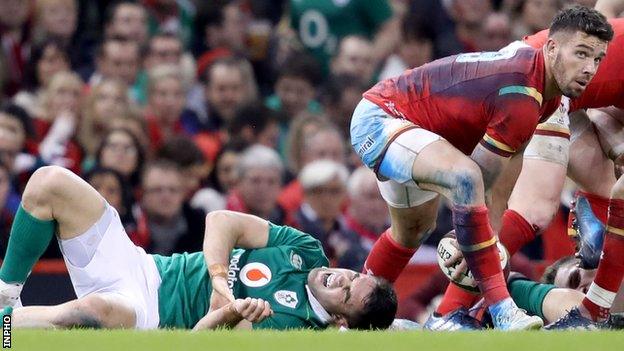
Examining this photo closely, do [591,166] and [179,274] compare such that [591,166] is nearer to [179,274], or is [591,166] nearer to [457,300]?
[457,300]

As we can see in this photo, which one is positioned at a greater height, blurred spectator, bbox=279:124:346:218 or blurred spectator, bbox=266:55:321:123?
blurred spectator, bbox=266:55:321:123

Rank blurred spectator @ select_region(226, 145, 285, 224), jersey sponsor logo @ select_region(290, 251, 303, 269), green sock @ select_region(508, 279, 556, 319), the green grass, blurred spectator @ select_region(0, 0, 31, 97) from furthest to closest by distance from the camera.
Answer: blurred spectator @ select_region(0, 0, 31, 97) → blurred spectator @ select_region(226, 145, 285, 224) → green sock @ select_region(508, 279, 556, 319) → jersey sponsor logo @ select_region(290, 251, 303, 269) → the green grass

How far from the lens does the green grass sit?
7617mm

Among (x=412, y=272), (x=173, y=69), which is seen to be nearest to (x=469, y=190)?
(x=412, y=272)

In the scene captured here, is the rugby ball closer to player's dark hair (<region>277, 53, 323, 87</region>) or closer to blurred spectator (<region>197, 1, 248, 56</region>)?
player's dark hair (<region>277, 53, 323, 87</region>)

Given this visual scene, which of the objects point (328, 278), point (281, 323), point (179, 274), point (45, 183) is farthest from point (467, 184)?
point (45, 183)

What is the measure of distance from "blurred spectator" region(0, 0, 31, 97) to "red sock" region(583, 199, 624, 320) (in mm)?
6163

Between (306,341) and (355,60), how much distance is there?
714 cm

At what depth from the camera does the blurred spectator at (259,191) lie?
12.2 m

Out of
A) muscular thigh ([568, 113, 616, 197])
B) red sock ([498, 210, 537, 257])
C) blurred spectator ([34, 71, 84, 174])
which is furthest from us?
blurred spectator ([34, 71, 84, 174])

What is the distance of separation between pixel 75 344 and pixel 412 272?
427 centimetres

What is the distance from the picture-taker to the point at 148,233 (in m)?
12.1

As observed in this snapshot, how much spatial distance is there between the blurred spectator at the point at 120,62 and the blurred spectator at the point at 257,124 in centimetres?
91

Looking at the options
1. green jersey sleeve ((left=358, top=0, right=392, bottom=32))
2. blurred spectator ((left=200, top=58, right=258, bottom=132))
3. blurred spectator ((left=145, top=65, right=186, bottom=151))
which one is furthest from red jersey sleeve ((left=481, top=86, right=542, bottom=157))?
green jersey sleeve ((left=358, top=0, right=392, bottom=32))
